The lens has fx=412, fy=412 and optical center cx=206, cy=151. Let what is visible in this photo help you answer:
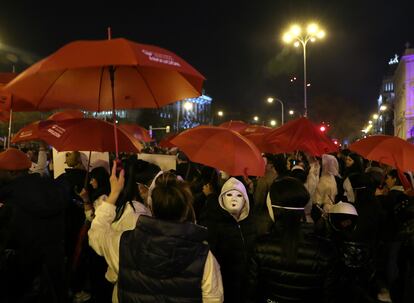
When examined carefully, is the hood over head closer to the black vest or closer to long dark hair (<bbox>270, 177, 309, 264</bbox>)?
long dark hair (<bbox>270, 177, 309, 264</bbox>)

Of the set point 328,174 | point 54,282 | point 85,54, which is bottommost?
point 54,282

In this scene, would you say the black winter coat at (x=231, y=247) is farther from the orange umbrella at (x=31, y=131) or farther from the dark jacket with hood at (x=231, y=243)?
the orange umbrella at (x=31, y=131)

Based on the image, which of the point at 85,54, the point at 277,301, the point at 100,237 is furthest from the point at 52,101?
the point at 277,301

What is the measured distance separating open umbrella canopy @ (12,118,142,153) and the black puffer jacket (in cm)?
282

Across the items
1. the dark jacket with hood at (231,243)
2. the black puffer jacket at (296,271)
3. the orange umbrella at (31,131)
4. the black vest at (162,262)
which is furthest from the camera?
the orange umbrella at (31,131)

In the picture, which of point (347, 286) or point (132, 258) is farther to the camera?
point (347, 286)

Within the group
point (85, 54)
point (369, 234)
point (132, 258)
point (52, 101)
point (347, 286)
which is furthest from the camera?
point (369, 234)

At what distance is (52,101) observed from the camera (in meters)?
4.38

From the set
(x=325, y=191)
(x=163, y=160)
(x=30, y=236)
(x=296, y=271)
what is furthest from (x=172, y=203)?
(x=325, y=191)

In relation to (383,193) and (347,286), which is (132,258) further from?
(383,193)

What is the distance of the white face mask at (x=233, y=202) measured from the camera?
4.50 metres

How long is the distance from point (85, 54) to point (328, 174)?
19.0 feet

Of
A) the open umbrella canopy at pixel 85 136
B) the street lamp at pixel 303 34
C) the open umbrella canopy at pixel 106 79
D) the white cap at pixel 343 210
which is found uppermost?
the street lamp at pixel 303 34

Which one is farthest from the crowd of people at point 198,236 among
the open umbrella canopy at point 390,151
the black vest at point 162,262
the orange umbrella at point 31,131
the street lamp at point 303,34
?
the street lamp at point 303,34
